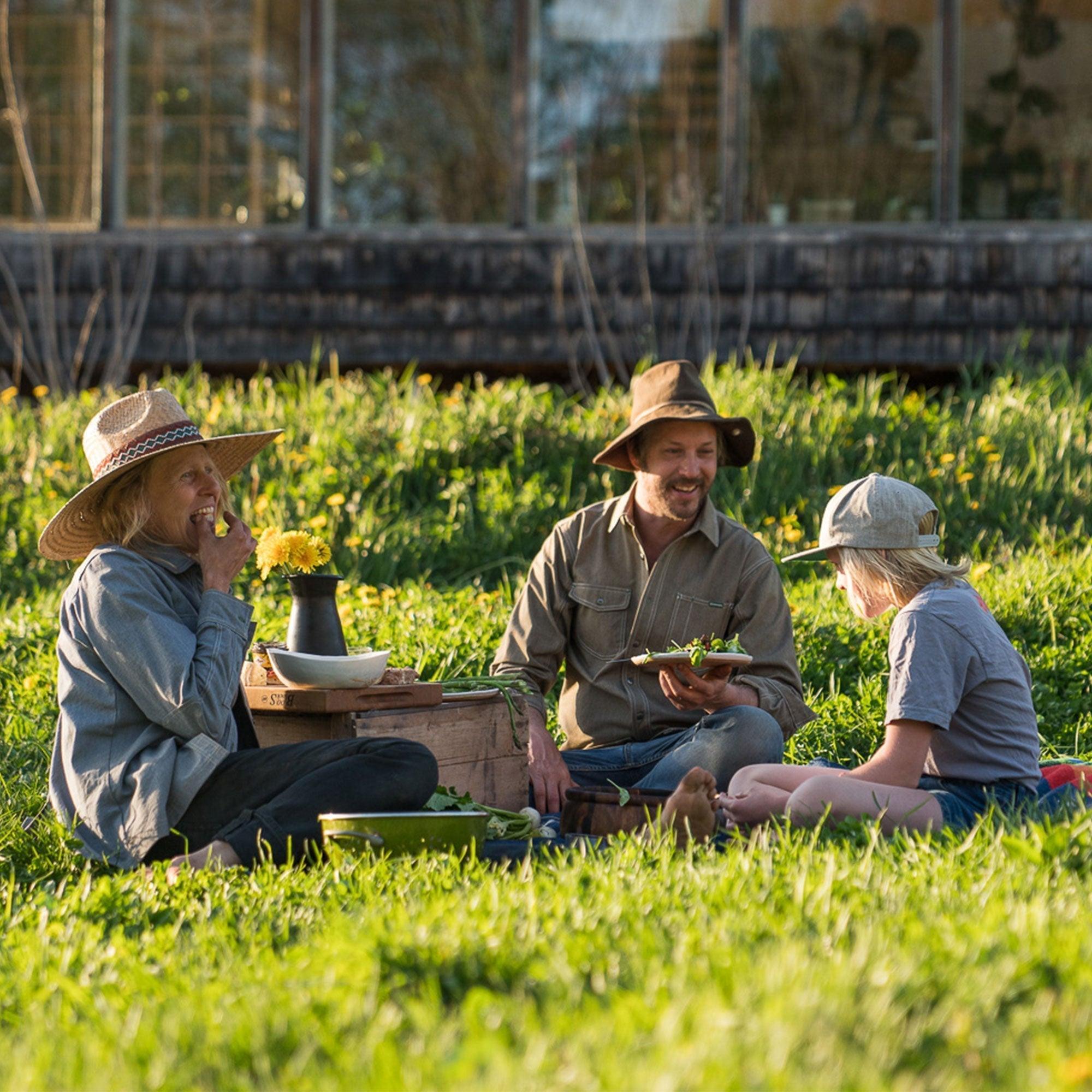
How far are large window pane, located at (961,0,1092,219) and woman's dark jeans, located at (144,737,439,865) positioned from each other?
749 cm

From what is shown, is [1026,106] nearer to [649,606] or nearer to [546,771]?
[649,606]

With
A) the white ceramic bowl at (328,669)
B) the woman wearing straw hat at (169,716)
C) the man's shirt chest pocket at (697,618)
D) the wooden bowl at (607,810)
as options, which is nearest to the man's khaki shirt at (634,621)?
the man's shirt chest pocket at (697,618)

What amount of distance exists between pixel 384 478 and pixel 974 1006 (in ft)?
20.3

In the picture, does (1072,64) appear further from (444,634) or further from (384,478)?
(444,634)

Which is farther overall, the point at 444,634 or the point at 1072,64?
the point at 1072,64

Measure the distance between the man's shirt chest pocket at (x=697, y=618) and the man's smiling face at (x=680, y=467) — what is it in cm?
27

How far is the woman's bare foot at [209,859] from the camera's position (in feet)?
12.1

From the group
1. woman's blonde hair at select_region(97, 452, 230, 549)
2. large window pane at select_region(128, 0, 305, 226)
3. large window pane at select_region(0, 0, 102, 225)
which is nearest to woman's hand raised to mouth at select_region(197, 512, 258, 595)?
woman's blonde hair at select_region(97, 452, 230, 549)

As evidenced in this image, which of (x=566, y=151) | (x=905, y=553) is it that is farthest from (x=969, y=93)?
(x=905, y=553)

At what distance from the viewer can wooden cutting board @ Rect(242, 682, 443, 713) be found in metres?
4.18

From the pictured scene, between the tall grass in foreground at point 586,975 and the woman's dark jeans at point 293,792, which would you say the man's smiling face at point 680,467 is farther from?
the tall grass in foreground at point 586,975

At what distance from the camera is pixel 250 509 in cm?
784

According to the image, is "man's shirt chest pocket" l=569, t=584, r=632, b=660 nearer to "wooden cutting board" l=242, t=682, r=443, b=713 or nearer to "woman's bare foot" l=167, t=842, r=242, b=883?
"wooden cutting board" l=242, t=682, r=443, b=713

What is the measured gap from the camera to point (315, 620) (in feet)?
13.8
